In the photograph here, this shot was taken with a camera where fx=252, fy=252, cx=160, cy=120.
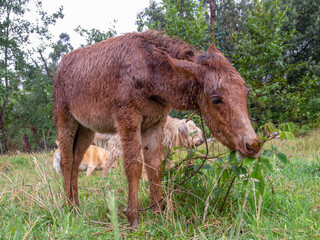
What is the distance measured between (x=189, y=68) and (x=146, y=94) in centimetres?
53

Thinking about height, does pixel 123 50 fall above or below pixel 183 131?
above

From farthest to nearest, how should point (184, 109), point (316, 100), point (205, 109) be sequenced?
point (316, 100), point (184, 109), point (205, 109)

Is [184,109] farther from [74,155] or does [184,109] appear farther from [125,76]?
[74,155]

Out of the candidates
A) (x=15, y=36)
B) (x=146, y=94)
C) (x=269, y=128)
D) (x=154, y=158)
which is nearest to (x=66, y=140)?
(x=154, y=158)

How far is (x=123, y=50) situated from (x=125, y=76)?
356 millimetres

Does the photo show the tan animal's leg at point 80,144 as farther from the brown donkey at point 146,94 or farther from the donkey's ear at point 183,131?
the donkey's ear at point 183,131

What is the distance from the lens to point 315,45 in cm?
1806

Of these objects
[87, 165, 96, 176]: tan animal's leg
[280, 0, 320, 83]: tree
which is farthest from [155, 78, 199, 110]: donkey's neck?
[280, 0, 320, 83]: tree

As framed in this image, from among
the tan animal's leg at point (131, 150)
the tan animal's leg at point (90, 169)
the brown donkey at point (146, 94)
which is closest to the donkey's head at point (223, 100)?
the brown donkey at point (146, 94)

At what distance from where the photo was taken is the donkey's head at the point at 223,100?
183 cm

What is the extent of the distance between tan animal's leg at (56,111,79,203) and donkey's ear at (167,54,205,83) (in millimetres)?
1765

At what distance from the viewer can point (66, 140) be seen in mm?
3354

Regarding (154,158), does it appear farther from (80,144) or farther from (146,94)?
(80,144)

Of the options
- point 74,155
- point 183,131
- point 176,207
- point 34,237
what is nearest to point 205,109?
point 176,207
